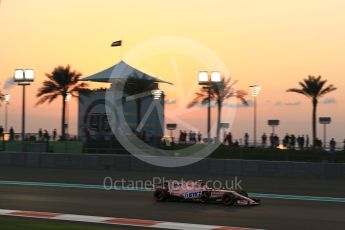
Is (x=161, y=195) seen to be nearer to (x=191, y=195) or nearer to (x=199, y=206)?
(x=191, y=195)

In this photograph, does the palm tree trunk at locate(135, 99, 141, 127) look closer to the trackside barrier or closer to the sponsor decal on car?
the trackside barrier

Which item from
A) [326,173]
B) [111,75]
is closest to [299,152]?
[326,173]

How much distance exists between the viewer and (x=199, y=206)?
41.4 ft

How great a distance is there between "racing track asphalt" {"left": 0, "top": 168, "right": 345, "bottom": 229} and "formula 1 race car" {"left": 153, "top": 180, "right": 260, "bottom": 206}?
0.16 meters

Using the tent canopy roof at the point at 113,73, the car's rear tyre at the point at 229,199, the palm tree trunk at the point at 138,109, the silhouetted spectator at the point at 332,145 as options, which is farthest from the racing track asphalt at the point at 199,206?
the palm tree trunk at the point at 138,109

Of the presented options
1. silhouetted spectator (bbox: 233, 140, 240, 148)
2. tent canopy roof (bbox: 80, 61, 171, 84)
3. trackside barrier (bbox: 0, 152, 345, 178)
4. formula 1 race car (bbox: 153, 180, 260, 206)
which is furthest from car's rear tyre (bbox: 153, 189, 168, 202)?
tent canopy roof (bbox: 80, 61, 171, 84)

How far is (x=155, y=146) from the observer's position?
24.8 metres

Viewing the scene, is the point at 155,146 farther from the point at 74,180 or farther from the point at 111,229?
the point at 111,229

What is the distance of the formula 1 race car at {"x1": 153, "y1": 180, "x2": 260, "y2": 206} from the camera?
12.5 m

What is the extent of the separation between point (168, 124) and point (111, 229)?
21.5m

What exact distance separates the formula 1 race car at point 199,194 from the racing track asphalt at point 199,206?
0.16 m

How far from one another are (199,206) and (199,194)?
1.26ft

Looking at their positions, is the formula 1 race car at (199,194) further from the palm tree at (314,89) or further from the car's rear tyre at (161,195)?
the palm tree at (314,89)

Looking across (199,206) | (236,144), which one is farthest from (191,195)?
(236,144)
